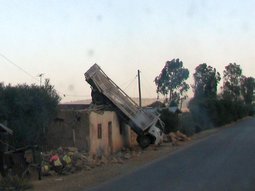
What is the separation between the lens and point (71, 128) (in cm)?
3328

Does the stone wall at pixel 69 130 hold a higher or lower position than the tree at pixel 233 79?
lower

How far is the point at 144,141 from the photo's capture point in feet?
143

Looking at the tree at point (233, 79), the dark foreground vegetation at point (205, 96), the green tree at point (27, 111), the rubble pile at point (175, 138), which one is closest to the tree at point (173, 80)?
the dark foreground vegetation at point (205, 96)

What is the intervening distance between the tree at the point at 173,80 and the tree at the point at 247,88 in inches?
2064

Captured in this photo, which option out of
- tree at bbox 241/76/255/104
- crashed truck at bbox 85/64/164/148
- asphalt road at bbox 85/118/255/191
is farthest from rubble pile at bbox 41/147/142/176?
tree at bbox 241/76/255/104

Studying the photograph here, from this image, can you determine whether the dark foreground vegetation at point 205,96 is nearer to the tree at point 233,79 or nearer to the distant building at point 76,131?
the tree at point 233,79

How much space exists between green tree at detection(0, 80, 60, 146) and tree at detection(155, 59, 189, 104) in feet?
294

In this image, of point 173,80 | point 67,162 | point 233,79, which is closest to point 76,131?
point 67,162

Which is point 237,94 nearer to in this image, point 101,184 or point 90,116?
point 90,116

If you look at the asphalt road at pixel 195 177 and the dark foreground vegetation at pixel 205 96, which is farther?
the dark foreground vegetation at pixel 205 96

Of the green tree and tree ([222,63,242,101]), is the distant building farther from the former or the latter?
tree ([222,63,242,101])

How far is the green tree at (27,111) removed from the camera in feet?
98.7

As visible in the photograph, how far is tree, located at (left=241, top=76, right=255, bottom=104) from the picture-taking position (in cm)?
17588

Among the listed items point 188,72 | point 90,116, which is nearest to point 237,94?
point 188,72
